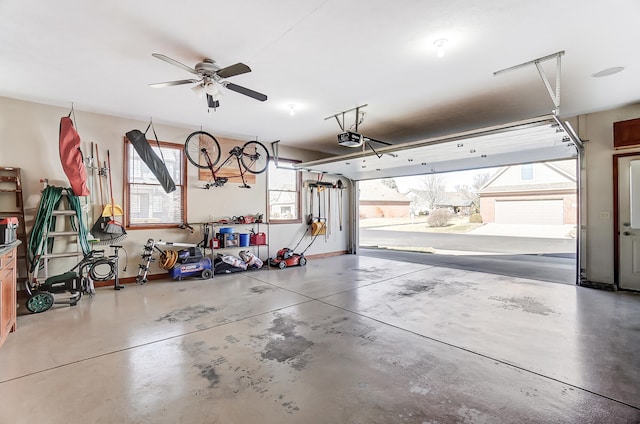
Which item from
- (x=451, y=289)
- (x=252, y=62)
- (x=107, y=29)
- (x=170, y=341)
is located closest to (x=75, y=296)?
(x=170, y=341)

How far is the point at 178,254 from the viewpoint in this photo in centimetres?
577

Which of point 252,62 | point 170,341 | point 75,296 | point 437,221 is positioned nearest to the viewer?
point 170,341

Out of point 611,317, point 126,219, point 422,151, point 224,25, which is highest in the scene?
point 224,25

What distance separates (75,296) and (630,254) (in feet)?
28.0

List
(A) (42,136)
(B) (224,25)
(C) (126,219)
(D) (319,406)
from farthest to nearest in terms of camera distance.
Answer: (C) (126,219) → (A) (42,136) → (B) (224,25) → (D) (319,406)

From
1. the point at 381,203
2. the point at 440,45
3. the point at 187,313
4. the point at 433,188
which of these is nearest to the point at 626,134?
the point at 440,45

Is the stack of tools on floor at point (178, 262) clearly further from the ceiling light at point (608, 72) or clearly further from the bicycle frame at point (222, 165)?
the ceiling light at point (608, 72)

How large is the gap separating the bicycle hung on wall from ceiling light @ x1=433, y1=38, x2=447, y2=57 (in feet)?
13.6

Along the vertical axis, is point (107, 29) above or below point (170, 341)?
above

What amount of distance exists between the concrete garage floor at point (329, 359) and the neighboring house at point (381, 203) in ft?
68.9

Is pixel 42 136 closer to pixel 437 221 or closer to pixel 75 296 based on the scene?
pixel 75 296

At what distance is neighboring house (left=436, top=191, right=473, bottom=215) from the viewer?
2722cm

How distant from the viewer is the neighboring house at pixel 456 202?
27.2m

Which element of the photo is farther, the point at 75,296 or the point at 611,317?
A: the point at 75,296
